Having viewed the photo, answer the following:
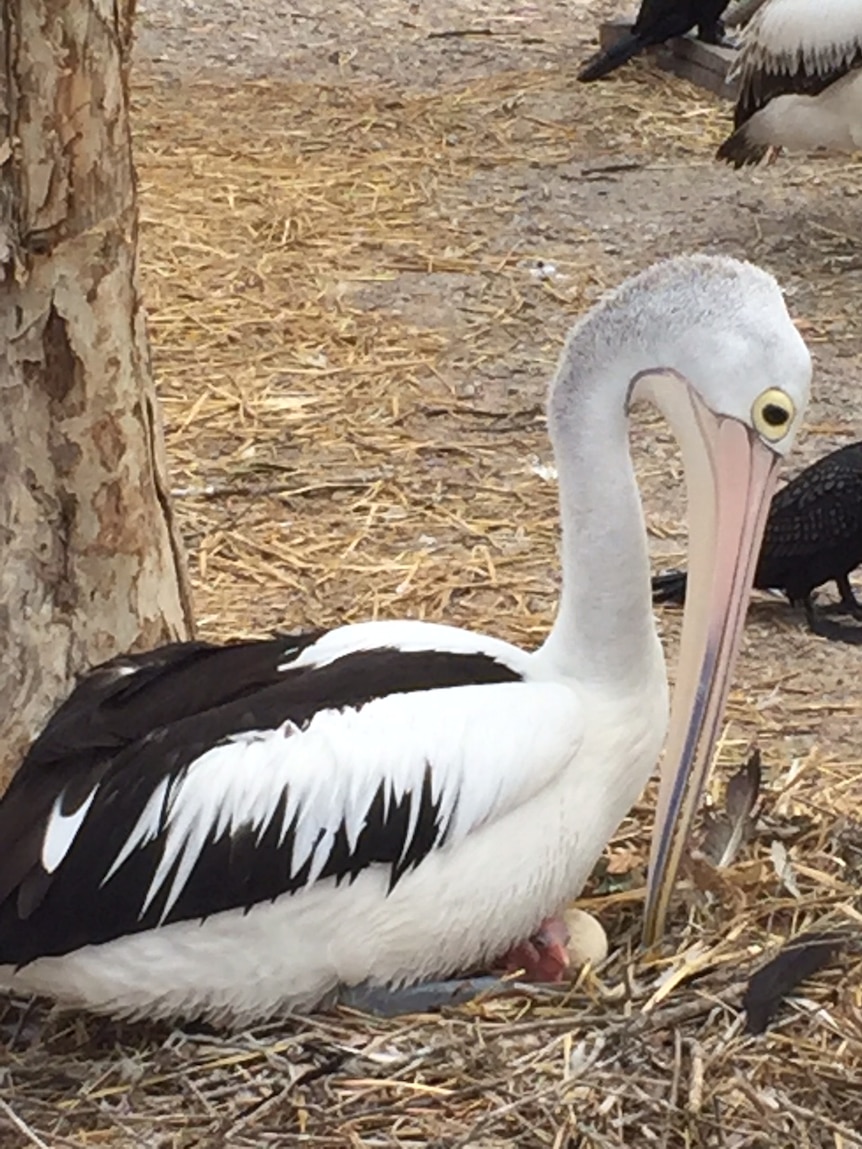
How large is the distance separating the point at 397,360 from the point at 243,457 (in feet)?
2.37

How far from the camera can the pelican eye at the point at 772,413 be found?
239 centimetres

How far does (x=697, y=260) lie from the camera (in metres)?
2.47

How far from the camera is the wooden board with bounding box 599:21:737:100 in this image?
8.03 meters

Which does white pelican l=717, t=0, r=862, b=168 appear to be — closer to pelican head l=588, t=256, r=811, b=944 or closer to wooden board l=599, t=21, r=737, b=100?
wooden board l=599, t=21, r=737, b=100

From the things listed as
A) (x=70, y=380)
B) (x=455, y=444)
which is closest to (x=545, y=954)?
(x=70, y=380)

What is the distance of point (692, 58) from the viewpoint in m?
8.21

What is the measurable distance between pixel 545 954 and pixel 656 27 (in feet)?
20.0

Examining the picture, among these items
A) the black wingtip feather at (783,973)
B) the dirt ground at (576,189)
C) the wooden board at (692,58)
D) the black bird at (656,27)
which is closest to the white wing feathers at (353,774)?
the black wingtip feather at (783,973)

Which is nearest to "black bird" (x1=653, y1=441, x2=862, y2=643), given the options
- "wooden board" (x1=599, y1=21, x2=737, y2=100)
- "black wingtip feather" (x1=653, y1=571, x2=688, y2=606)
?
"black wingtip feather" (x1=653, y1=571, x2=688, y2=606)

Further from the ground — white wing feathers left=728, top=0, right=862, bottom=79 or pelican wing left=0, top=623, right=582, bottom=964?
white wing feathers left=728, top=0, right=862, bottom=79

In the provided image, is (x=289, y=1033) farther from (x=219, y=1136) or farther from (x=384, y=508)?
(x=384, y=508)

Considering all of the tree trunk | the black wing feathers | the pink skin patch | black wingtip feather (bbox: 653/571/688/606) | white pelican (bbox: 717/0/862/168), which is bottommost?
the pink skin patch

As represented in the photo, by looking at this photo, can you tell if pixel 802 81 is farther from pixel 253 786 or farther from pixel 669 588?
pixel 253 786

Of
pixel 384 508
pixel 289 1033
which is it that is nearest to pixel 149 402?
pixel 289 1033
